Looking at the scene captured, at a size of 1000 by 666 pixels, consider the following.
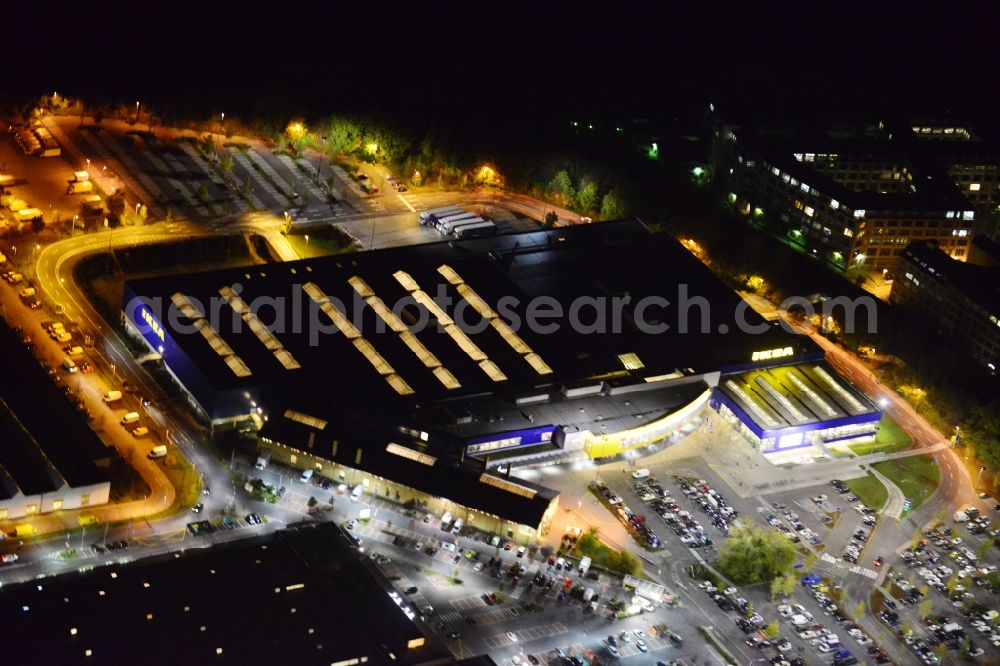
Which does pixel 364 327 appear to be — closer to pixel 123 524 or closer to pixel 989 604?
pixel 123 524

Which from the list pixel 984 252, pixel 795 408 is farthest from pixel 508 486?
pixel 984 252

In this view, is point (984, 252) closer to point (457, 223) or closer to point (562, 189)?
point (562, 189)

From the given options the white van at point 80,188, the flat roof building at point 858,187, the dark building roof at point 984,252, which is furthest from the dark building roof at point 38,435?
the dark building roof at point 984,252

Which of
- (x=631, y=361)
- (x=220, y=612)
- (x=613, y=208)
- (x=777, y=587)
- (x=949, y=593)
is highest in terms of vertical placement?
(x=613, y=208)

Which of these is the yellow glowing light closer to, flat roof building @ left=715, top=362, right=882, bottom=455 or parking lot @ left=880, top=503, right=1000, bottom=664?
flat roof building @ left=715, top=362, right=882, bottom=455

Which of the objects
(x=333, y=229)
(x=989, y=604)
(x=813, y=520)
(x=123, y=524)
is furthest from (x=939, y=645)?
(x=333, y=229)

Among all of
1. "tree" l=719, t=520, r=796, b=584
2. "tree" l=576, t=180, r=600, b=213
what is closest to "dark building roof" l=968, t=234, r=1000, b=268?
"tree" l=576, t=180, r=600, b=213
